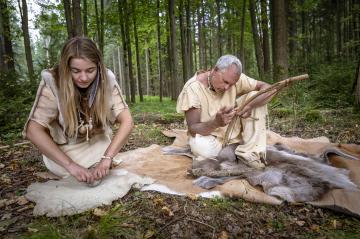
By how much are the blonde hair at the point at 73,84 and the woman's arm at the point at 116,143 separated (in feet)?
0.58

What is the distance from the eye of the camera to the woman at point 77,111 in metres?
2.63

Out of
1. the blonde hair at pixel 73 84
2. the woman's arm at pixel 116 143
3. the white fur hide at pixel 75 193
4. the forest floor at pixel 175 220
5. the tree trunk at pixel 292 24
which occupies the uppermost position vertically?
the tree trunk at pixel 292 24

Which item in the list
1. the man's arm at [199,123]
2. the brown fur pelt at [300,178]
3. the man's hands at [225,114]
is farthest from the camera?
the man's arm at [199,123]

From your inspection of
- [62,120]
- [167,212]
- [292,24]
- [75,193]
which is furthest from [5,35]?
[292,24]

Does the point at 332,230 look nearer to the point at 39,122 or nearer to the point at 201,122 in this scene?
the point at 201,122

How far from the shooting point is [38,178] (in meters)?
3.44

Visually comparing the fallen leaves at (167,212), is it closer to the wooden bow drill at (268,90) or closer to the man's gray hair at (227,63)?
the wooden bow drill at (268,90)

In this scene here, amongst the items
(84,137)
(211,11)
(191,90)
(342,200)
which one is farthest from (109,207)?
(211,11)

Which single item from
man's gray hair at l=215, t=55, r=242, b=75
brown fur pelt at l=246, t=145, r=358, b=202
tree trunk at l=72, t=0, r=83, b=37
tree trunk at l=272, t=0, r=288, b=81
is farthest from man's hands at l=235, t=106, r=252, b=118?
tree trunk at l=272, t=0, r=288, b=81

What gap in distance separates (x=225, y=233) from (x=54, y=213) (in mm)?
1362

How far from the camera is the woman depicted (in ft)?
8.62

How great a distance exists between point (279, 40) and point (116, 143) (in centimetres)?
705

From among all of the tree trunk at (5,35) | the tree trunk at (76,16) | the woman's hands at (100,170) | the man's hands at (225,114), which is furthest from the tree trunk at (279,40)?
the tree trunk at (5,35)

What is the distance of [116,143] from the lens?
2.99 m
